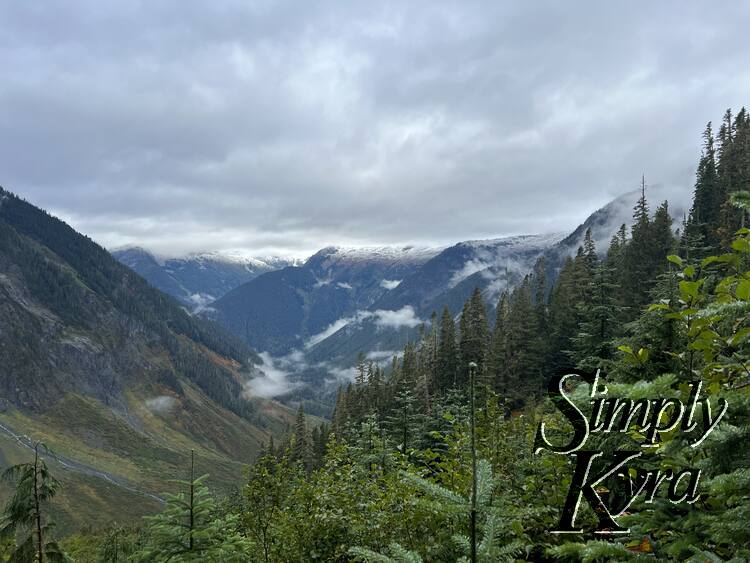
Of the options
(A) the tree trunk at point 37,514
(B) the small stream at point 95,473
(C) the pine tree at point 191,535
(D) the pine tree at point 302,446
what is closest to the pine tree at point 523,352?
(D) the pine tree at point 302,446

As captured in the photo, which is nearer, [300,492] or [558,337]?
[300,492]

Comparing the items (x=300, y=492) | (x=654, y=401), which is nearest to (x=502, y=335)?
(x=300, y=492)

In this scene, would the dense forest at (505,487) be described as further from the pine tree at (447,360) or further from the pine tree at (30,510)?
the pine tree at (447,360)

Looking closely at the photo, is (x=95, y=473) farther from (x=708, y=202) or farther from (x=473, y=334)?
(x=708, y=202)

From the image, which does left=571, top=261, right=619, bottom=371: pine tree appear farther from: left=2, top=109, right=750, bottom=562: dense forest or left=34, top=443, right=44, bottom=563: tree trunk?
left=34, top=443, right=44, bottom=563: tree trunk

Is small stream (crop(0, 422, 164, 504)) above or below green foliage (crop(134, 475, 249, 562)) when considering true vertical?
below

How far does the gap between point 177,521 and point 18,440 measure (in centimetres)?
22987

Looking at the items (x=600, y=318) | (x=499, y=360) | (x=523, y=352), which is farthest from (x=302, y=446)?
(x=600, y=318)

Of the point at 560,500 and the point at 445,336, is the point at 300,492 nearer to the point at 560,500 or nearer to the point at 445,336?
the point at 560,500

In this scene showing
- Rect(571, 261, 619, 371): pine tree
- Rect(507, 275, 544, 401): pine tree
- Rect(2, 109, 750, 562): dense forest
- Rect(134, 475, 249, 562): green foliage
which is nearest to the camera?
Rect(2, 109, 750, 562): dense forest

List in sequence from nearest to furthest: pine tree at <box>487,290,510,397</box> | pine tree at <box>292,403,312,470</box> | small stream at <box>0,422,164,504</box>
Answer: pine tree at <box>487,290,510,397</box>
pine tree at <box>292,403,312,470</box>
small stream at <box>0,422,164,504</box>

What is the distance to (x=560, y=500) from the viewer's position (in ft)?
25.4

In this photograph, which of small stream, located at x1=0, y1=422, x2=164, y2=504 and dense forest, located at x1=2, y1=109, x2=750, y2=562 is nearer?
dense forest, located at x1=2, y1=109, x2=750, y2=562

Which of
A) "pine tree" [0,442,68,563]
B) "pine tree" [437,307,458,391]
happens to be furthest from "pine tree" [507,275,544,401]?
"pine tree" [0,442,68,563]
